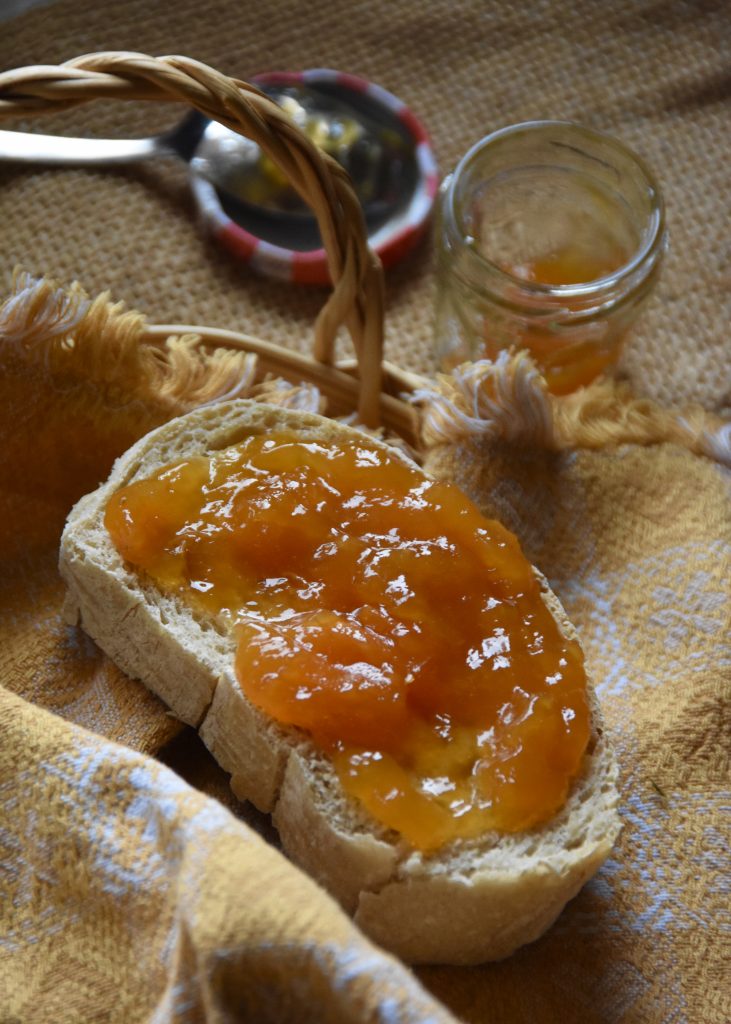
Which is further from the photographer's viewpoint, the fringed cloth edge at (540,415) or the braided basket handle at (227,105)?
the fringed cloth edge at (540,415)

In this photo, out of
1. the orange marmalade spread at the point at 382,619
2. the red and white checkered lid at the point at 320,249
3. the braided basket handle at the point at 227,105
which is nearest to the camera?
the orange marmalade spread at the point at 382,619

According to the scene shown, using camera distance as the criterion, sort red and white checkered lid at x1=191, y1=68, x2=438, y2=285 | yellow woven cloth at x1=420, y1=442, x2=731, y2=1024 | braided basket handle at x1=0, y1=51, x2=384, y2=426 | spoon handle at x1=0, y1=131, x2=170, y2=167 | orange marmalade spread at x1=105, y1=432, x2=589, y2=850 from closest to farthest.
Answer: orange marmalade spread at x1=105, y1=432, x2=589, y2=850 < yellow woven cloth at x1=420, y1=442, x2=731, y2=1024 < braided basket handle at x1=0, y1=51, x2=384, y2=426 < spoon handle at x1=0, y1=131, x2=170, y2=167 < red and white checkered lid at x1=191, y1=68, x2=438, y2=285

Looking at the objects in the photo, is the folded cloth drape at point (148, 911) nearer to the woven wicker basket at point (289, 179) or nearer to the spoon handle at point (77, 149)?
the woven wicker basket at point (289, 179)

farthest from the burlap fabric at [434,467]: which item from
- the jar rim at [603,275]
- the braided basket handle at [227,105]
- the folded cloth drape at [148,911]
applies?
the braided basket handle at [227,105]

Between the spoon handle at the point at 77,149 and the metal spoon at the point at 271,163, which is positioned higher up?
the spoon handle at the point at 77,149

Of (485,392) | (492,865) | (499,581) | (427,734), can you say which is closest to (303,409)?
(485,392)

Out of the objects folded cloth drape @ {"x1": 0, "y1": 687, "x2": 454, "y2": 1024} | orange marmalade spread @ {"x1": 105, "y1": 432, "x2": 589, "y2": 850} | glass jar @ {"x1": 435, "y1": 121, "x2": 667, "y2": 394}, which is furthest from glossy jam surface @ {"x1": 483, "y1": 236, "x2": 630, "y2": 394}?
folded cloth drape @ {"x1": 0, "y1": 687, "x2": 454, "y2": 1024}

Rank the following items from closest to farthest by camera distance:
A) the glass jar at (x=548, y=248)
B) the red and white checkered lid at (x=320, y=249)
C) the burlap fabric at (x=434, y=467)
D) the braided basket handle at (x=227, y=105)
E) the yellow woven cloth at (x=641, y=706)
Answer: the burlap fabric at (x=434, y=467) < the yellow woven cloth at (x=641, y=706) < the braided basket handle at (x=227, y=105) < the glass jar at (x=548, y=248) < the red and white checkered lid at (x=320, y=249)

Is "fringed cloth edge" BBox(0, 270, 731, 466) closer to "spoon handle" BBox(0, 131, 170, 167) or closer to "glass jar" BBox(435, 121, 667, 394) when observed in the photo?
"glass jar" BBox(435, 121, 667, 394)

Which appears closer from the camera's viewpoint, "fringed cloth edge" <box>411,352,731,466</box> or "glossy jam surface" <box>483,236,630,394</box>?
"fringed cloth edge" <box>411,352,731,466</box>
